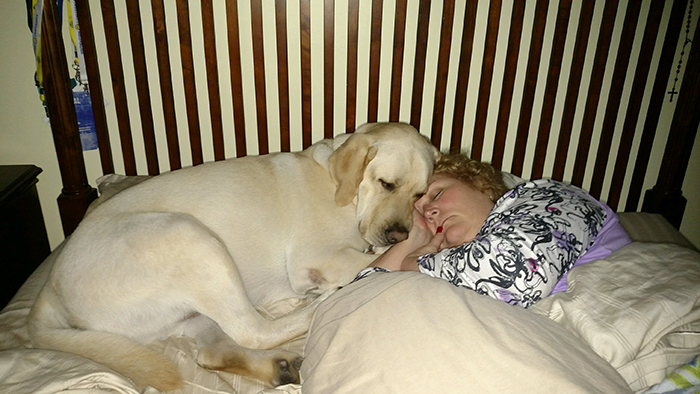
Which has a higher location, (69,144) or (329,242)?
(69,144)

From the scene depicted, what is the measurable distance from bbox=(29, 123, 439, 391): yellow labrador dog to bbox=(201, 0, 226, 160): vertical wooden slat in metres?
0.60

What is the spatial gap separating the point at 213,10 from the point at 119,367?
1986 mm

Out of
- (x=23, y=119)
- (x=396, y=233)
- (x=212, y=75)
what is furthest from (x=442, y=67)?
(x=23, y=119)

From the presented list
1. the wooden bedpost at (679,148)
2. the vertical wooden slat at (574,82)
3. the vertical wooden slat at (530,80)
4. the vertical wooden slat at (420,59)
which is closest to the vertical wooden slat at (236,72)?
the vertical wooden slat at (420,59)

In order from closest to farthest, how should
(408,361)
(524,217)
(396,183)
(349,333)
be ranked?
(408,361) → (349,333) → (524,217) → (396,183)

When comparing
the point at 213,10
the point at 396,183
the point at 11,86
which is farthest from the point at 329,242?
the point at 11,86

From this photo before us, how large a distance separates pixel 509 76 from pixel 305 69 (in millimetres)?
1211

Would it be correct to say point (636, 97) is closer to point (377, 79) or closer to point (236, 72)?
point (377, 79)

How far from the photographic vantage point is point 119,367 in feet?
4.94

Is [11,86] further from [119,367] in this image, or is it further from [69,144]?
[119,367]

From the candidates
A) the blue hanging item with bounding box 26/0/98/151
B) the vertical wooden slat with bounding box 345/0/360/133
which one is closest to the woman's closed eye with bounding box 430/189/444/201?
the vertical wooden slat with bounding box 345/0/360/133

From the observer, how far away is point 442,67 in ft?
8.69

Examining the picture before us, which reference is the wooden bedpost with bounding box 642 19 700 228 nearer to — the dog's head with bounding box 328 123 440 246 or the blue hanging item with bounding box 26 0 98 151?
the dog's head with bounding box 328 123 440 246

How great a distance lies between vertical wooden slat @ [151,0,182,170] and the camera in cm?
247
